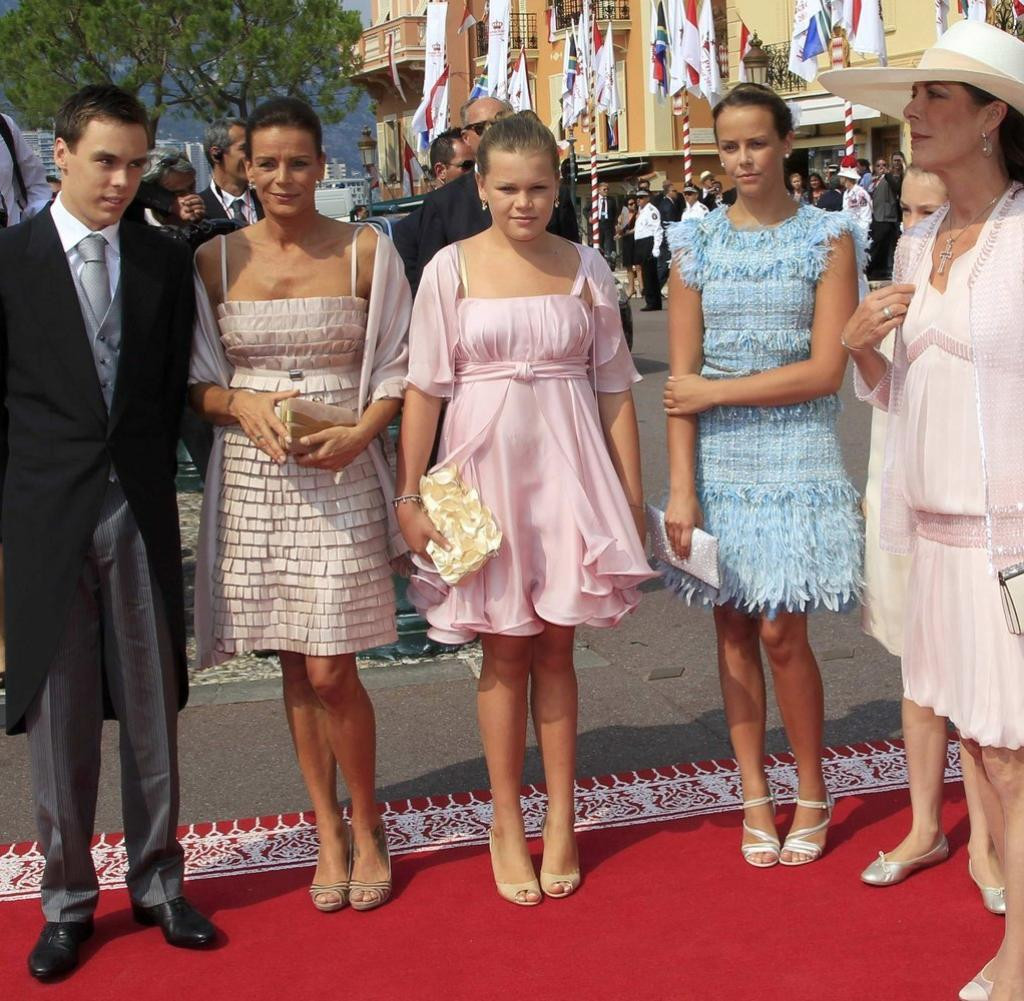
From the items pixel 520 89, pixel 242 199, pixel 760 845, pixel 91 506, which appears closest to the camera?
pixel 91 506

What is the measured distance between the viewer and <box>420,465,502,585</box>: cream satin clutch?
147 inches

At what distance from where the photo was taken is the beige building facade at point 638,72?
3266 centimetres

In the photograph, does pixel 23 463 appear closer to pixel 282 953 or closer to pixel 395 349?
pixel 395 349

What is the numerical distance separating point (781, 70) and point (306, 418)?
36.4 meters

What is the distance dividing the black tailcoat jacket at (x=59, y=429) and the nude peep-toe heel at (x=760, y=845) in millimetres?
1702

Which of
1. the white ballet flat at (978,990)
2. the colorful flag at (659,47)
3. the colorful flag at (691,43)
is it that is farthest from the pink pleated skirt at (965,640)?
the colorful flag at (659,47)

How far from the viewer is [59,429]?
11.6ft

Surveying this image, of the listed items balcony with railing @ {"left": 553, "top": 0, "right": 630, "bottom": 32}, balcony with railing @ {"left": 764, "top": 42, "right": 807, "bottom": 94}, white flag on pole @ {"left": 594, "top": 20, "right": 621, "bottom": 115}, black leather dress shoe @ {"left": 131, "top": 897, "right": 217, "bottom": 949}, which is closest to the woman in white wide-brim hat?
black leather dress shoe @ {"left": 131, "top": 897, "right": 217, "bottom": 949}

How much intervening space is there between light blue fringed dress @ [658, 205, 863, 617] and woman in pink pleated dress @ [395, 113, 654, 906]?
0.26 m

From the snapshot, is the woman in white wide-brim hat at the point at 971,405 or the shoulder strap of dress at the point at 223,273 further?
the shoulder strap of dress at the point at 223,273

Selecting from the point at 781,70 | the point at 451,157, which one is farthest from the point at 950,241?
the point at 781,70

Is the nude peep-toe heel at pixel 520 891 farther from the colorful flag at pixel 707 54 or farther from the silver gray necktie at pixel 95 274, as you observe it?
the colorful flag at pixel 707 54

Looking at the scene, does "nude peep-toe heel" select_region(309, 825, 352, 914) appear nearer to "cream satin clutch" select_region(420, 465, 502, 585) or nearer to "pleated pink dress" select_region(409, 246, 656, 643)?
"pleated pink dress" select_region(409, 246, 656, 643)

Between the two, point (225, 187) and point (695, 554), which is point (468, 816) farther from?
point (225, 187)
